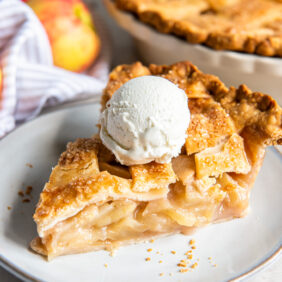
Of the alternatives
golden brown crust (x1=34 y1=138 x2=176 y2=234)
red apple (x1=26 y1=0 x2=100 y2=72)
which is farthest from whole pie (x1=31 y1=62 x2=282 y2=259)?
red apple (x1=26 y1=0 x2=100 y2=72)

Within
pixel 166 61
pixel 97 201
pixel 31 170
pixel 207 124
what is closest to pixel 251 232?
pixel 207 124

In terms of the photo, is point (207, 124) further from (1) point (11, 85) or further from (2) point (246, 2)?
(2) point (246, 2)

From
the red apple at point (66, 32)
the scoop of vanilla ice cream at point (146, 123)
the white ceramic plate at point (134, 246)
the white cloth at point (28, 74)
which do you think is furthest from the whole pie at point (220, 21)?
the scoop of vanilla ice cream at point (146, 123)

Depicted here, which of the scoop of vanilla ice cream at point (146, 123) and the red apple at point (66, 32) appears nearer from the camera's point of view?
the scoop of vanilla ice cream at point (146, 123)

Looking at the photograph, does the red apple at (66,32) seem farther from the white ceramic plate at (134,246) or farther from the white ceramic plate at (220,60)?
the white ceramic plate at (134,246)

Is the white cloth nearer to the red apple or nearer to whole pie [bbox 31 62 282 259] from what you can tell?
the red apple

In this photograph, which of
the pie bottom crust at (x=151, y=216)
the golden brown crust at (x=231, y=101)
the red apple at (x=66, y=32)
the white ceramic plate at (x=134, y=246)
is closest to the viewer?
the white ceramic plate at (x=134, y=246)

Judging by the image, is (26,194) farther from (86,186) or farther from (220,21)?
(220,21)
